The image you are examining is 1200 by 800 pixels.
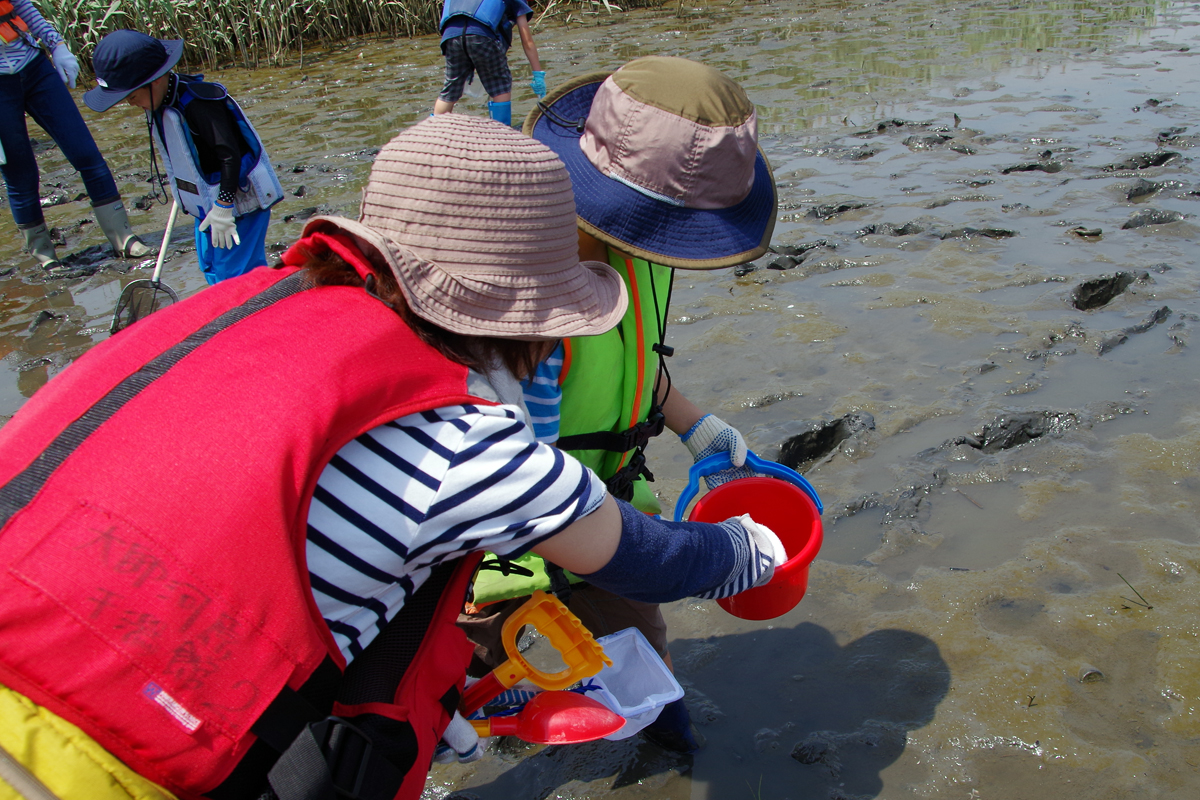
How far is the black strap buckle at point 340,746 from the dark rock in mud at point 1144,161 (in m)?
5.85

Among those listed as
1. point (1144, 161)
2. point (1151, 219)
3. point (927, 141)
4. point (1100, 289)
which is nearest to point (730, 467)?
point (1100, 289)

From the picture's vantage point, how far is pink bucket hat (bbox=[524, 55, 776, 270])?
5.26ft

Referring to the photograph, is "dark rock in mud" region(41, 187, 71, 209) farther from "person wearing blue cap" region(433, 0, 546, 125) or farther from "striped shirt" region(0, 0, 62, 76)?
"person wearing blue cap" region(433, 0, 546, 125)

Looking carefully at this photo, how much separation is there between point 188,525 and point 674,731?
1.52 meters

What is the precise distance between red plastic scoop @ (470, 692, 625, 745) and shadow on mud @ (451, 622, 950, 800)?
0.64m

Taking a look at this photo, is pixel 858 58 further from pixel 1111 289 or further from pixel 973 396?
pixel 973 396

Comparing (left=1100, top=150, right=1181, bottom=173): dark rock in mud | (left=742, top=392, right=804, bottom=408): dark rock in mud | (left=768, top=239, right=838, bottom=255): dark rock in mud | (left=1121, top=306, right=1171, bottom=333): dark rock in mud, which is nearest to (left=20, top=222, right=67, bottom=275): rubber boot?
(left=768, top=239, right=838, bottom=255): dark rock in mud

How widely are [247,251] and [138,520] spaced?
11.8ft

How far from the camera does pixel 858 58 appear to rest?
373 inches

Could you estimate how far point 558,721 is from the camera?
5.05ft

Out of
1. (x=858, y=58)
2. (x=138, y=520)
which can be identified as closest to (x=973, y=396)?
(x=138, y=520)

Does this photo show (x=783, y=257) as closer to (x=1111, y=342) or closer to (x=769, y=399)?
(x=769, y=399)

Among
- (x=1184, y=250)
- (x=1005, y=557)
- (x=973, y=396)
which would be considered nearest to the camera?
(x=1005, y=557)

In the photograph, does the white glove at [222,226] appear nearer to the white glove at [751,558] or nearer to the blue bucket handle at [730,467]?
the blue bucket handle at [730,467]
